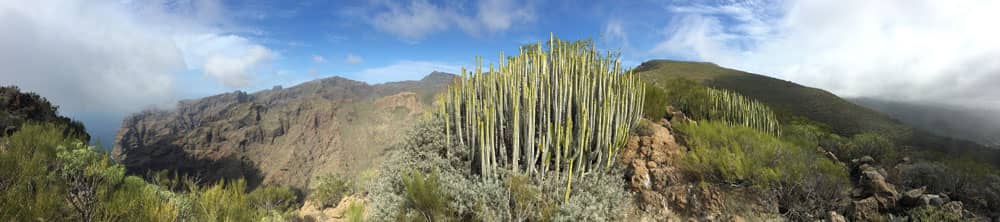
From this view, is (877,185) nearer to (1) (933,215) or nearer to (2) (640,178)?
(1) (933,215)

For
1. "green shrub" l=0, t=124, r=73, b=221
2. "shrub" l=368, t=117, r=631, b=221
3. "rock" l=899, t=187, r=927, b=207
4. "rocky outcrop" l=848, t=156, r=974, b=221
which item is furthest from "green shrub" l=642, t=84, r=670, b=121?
"green shrub" l=0, t=124, r=73, b=221

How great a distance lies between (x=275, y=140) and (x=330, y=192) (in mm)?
84180

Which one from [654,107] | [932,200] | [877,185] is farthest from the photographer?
[654,107]

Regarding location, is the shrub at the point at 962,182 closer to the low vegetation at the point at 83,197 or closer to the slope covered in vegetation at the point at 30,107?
the low vegetation at the point at 83,197

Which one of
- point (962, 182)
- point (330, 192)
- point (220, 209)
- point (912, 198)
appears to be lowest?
point (330, 192)

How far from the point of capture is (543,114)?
6.93 metres

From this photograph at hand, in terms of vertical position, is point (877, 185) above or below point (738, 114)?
below

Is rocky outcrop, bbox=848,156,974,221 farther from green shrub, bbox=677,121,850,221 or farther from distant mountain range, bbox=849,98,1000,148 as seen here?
distant mountain range, bbox=849,98,1000,148

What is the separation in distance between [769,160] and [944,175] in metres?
2.41

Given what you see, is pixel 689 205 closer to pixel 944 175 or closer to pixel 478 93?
pixel 944 175

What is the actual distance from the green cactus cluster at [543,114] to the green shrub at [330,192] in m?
10.4

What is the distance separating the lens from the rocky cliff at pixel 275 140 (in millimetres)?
69875

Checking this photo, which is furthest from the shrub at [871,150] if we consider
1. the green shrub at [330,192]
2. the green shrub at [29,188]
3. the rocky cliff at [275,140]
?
the rocky cliff at [275,140]

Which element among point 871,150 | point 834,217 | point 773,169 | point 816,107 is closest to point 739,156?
point 773,169
